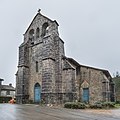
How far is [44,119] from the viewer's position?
11445 mm

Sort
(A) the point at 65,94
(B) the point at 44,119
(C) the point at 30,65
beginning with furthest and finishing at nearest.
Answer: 1. (C) the point at 30,65
2. (A) the point at 65,94
3. (B) the point at 44,119

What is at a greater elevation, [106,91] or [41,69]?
[41,69]

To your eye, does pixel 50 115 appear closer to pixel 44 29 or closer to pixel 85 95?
pixel 44 29

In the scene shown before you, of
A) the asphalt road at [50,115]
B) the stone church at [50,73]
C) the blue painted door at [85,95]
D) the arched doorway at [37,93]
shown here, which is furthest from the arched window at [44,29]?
the asphalt road at [50,115]

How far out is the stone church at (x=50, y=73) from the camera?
27438 millimetres

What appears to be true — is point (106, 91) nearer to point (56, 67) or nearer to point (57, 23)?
point (56, 67)

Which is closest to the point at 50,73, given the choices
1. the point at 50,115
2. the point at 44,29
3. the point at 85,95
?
the point at 44,29

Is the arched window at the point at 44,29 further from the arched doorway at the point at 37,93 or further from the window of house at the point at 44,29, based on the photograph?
the arched doorway at the point at 37,93

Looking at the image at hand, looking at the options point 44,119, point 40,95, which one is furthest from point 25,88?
point 44,119

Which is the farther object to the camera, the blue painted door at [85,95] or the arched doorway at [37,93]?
the blue painted door at [85,95]

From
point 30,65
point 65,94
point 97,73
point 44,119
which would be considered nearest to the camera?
point 44,119

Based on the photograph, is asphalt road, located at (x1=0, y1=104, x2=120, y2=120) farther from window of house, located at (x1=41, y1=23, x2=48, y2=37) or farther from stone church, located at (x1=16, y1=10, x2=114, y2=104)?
window of house, located at (x1=41, y1=23, x2=48, y2=37)

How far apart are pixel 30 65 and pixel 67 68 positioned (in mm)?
6335

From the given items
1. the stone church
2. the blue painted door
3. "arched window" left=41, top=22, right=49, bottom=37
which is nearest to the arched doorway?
the stone church
